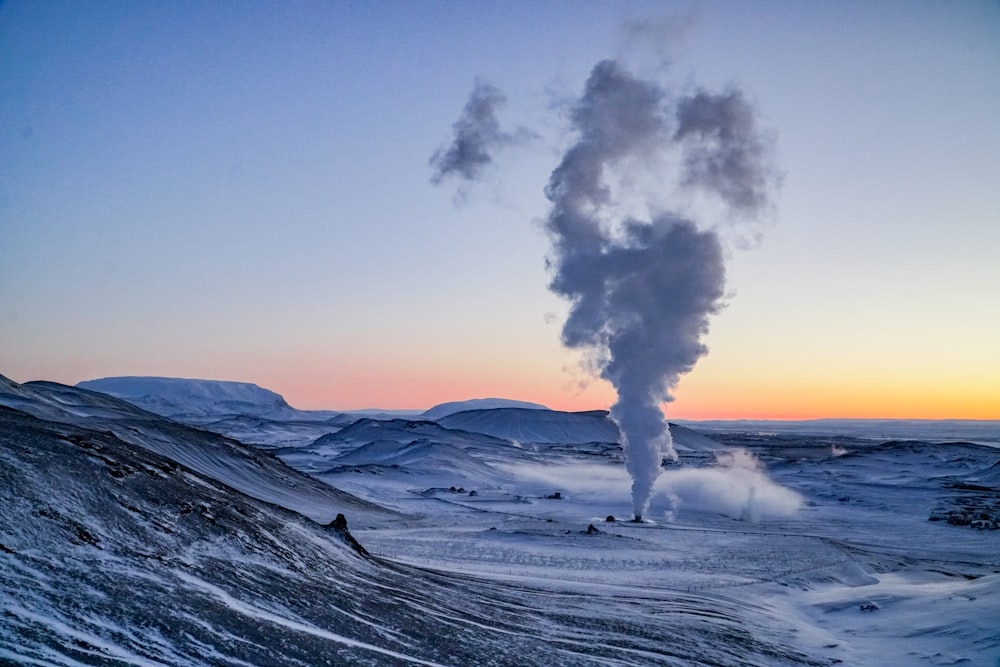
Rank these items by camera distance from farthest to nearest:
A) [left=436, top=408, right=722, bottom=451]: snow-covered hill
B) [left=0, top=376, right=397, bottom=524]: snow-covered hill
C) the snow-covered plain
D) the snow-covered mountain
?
[left=436, top=408, right=722, bottom=451]: snow-covered hill
[left=0, top=376, right=397, bottom=524]: snow-covered hill
the snow-covered plain
the snow-covered mountain

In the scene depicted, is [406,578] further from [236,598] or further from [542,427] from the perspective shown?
[542,427]

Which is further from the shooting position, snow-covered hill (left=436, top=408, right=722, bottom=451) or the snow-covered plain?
snow-covered hill (left=436, top=408, right=722, bottom=451)

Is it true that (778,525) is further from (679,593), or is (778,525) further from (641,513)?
(679,593)

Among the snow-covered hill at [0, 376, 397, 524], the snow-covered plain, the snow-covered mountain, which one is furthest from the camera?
the snow-covered hill at [0, 376, 397, 524]

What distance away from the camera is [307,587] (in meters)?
16.7

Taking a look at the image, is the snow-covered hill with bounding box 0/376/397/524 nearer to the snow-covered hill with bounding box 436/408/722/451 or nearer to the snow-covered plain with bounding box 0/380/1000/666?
the snow-covered plain with bounding box 0/380/1000/666

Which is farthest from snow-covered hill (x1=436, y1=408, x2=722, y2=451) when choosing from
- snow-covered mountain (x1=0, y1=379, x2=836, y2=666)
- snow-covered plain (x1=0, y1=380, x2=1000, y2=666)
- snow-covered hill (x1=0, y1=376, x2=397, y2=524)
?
snow-covered mountain (x1=0, y1=379, x2=836, y2=666)

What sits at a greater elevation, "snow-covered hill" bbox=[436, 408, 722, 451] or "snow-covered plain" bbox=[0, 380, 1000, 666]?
"snow-covered plain" bbox=[0, 380, 1000, 666]

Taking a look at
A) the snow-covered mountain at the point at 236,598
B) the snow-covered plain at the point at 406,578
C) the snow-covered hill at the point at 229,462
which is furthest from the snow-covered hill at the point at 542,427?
the snow-covered mountain at the point at 236,598

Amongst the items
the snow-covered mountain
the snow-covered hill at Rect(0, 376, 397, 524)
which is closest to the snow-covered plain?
the snow-covered mountain

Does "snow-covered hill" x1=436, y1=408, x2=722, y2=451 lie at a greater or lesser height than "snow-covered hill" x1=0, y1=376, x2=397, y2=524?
lesser

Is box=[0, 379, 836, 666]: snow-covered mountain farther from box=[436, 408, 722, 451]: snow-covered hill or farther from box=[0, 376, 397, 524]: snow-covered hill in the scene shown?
box=[436, 408, 722, 451]: snow-covered hill

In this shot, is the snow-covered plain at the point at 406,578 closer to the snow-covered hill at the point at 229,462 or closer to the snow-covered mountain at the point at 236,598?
the snow-covered mountain at the point at 236,598

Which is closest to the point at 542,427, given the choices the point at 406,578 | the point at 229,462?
the point at 229,462
